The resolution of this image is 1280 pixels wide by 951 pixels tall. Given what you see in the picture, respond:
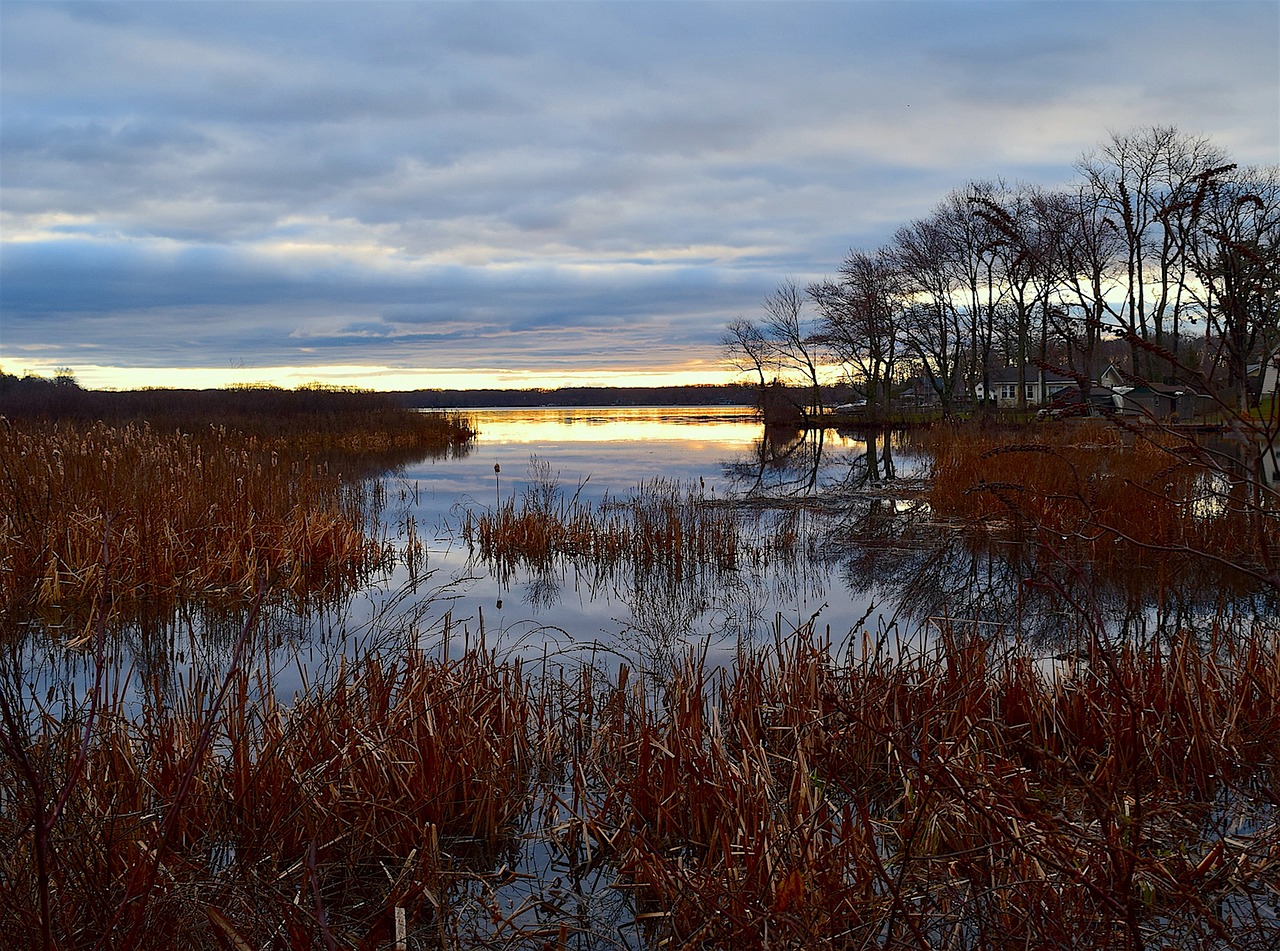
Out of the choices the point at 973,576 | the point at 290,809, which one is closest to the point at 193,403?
the point at 973,576

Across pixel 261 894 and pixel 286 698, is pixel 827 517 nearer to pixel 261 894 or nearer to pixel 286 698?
pixel 286 698

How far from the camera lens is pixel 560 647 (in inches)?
266

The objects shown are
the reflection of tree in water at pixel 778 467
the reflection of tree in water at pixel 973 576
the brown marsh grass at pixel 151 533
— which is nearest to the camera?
the reflection of tree in water at pixel 973 576

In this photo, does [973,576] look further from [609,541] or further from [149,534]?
[149,534]

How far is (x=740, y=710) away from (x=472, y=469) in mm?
19167

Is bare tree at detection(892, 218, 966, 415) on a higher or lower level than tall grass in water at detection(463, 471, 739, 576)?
higher

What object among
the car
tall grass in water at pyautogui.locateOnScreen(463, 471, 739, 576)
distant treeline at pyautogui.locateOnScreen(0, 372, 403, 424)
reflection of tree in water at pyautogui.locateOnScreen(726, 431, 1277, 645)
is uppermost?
distant treeline at pyautogui.locateOnScreen(0, 372, 403, 424)

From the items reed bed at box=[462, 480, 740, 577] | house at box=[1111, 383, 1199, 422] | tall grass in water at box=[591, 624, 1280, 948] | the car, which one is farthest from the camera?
reed bed at box=[462, 480, 740, 577]

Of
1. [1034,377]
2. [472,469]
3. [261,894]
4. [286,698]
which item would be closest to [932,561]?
[286,698]

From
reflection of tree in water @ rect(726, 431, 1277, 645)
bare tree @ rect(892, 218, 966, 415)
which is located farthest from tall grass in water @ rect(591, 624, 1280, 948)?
bare tree @ rect(892, 218, 966, 415)

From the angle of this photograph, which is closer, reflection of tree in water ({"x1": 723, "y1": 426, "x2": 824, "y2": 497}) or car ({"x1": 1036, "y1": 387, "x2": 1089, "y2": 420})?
car ({"x1": 1036, "y1": 387, "x2": 1089, "y2": 420})

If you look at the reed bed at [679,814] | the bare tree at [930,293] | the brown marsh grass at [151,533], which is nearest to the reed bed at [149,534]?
the brown marsh grass at [151,533]

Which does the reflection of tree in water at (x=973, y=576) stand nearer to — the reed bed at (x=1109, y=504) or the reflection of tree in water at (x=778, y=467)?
the reed bed at (x=1109, y=504)

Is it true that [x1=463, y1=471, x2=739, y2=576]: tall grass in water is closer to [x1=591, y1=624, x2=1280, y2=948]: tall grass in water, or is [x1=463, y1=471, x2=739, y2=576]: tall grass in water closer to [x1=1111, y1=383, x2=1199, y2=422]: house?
[x1=591, y1=624, x2=1280, y2=948]: tall grass in water
